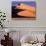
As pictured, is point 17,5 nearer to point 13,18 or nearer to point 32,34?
point 13,18

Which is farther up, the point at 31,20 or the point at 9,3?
the point at 9,3

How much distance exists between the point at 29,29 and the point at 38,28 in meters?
0.27

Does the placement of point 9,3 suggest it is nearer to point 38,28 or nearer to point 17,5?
point 17,5

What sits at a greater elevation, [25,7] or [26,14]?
[25,7]

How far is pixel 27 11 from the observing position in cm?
473

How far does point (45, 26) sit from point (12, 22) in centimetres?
100

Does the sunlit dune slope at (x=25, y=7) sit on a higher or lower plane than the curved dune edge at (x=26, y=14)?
higher

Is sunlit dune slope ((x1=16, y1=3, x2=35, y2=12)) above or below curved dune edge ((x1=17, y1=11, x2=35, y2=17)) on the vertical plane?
above

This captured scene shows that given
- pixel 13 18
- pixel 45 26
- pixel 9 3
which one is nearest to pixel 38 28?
pixel 45 26

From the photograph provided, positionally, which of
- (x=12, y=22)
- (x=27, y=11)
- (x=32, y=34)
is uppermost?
(x=27, y=11)

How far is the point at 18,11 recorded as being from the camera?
15.5 ft

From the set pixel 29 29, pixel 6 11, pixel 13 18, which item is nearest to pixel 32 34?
pixel 29 29

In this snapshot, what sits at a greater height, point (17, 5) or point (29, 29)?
point (17, 5)

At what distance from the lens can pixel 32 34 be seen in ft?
15.5
